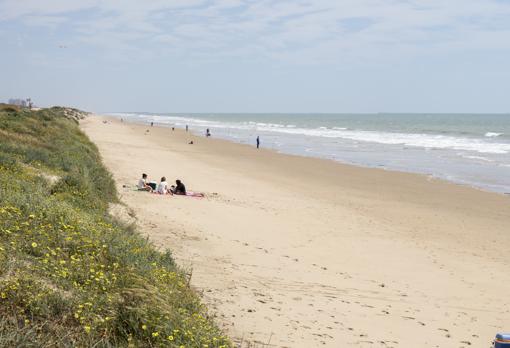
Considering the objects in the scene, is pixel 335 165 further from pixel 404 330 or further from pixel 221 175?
pixel 404 330

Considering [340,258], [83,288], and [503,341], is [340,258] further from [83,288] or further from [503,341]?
[83,288]

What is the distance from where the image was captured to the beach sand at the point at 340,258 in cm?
754

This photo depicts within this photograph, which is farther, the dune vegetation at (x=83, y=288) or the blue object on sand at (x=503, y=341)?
the blue object on sand at (x=503, y=341)

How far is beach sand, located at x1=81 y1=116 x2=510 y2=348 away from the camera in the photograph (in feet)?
24.7

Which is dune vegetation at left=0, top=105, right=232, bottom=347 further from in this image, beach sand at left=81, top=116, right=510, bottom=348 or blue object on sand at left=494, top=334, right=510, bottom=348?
blue object on sand at left=494, top=334, right=510, bottom=348

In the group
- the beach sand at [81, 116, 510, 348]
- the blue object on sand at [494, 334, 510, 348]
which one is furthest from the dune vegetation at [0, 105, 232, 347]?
the blue object on sand at [494, 334, 510, 348]

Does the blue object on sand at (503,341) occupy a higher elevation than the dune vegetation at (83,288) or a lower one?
lower

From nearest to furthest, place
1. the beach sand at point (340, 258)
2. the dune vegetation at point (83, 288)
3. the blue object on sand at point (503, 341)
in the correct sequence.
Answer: the dune vegetation at point (83, 288), the blue object on sand at point (503, 341), the beach sand at point (340, 258)

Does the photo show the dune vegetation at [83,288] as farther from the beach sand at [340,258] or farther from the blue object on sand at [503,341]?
the blue object on sand at [503,341]

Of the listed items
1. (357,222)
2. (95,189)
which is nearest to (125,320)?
(95,189)

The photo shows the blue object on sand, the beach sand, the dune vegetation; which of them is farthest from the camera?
the beach sand

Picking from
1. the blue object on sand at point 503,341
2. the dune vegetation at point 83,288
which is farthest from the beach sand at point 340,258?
the blue object on sand at point 503,341

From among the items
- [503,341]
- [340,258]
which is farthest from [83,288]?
[340,258]

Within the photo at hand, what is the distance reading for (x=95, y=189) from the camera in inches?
516
